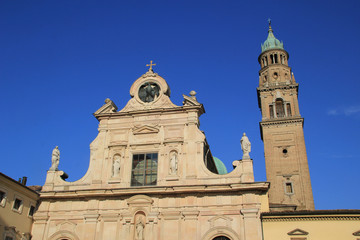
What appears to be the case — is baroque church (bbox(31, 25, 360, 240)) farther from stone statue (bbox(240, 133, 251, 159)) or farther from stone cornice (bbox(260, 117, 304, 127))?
stone cornice (bbox(260, 117, 304, 127))

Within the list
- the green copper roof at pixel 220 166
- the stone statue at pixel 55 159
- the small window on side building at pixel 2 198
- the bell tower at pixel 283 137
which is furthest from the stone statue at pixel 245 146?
the bell tower at pixel 283 137

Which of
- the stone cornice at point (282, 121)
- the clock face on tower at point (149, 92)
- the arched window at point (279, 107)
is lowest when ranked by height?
the clock face on tower at point (149, 92)

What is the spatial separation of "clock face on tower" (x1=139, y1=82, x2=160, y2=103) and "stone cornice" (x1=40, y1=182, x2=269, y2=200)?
6.71 m

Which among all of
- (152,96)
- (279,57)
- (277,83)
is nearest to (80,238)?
(152,96)

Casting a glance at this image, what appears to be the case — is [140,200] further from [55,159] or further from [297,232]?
[297,232]

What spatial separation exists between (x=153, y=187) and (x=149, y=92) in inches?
282

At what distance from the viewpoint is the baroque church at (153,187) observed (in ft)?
67.7

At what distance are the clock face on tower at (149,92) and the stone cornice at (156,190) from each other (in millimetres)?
6715

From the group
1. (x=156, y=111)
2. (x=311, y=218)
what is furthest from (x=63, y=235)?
(x=311, y=218)

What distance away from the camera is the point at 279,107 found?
43.8m

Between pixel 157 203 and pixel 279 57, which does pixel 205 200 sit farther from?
pixel 279 57

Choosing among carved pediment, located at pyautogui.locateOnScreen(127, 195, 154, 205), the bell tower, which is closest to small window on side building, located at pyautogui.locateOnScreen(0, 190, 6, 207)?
carved pediment, located at pyautogui.locateOnScreen(127, 195, 154, 205)

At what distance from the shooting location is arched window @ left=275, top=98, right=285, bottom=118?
43.1m

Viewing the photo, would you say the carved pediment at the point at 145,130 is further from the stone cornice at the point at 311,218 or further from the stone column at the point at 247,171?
the stone cornice at the point at 311,218
